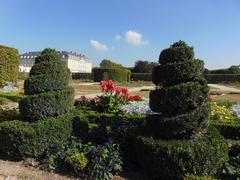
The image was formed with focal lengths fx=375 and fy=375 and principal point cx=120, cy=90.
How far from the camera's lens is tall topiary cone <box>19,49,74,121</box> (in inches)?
279

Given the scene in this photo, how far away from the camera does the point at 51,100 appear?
713 centimetres

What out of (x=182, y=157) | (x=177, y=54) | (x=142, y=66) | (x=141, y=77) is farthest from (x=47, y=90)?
(x=142, y=66)

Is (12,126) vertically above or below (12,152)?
above

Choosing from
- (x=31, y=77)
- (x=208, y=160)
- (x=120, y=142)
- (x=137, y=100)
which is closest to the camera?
(x=208, y=160)

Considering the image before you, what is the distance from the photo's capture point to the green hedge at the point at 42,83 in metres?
7.30

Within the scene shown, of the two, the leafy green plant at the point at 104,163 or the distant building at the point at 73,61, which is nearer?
the leafy green plant at the point at 104,163

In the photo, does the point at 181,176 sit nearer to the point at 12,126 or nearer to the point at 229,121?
the point at 12,126

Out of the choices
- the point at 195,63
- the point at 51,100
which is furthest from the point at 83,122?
the point at 195,63

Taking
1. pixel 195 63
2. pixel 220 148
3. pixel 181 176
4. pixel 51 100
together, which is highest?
pixel 195 63

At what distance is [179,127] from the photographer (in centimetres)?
602

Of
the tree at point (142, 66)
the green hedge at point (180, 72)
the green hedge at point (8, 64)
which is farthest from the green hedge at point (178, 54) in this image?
the tree at point (142, 66)

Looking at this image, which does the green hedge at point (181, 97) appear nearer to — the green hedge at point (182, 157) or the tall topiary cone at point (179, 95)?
the tall topiary cone at point (179, 95)

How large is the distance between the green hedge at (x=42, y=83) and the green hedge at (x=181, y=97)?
2.18 metres

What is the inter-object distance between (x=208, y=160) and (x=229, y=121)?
4.33 m
